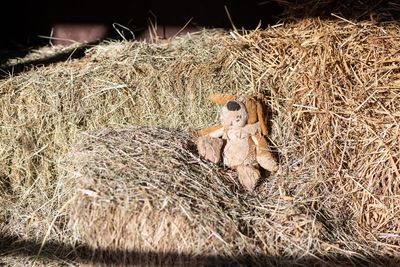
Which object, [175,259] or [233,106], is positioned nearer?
[175,259]

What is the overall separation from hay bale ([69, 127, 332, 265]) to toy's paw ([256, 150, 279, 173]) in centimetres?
21

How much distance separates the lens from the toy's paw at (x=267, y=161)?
320 centimetres

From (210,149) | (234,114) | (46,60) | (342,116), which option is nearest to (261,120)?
(234,114)

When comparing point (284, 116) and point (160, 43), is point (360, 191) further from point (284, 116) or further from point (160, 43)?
point (160, 43)

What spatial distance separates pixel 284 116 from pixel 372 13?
109 cm

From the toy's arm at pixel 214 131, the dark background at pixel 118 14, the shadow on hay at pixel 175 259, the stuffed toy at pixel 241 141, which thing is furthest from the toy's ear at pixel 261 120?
the dark background at pixel 118 14

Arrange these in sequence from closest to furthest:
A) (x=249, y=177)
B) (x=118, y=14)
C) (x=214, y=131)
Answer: (x=249, y=177) → (x=214, y=131) → (x=118, y=14)

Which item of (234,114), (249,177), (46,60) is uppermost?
(46,60)

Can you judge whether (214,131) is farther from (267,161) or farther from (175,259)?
(175,259)

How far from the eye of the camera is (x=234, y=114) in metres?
3.19

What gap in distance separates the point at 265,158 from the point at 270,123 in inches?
13.6

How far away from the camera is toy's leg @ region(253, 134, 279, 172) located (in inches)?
126

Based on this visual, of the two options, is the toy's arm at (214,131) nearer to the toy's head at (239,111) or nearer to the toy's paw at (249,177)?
the toy's head at (239,111)

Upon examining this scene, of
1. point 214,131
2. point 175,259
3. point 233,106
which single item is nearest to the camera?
point 175,259
